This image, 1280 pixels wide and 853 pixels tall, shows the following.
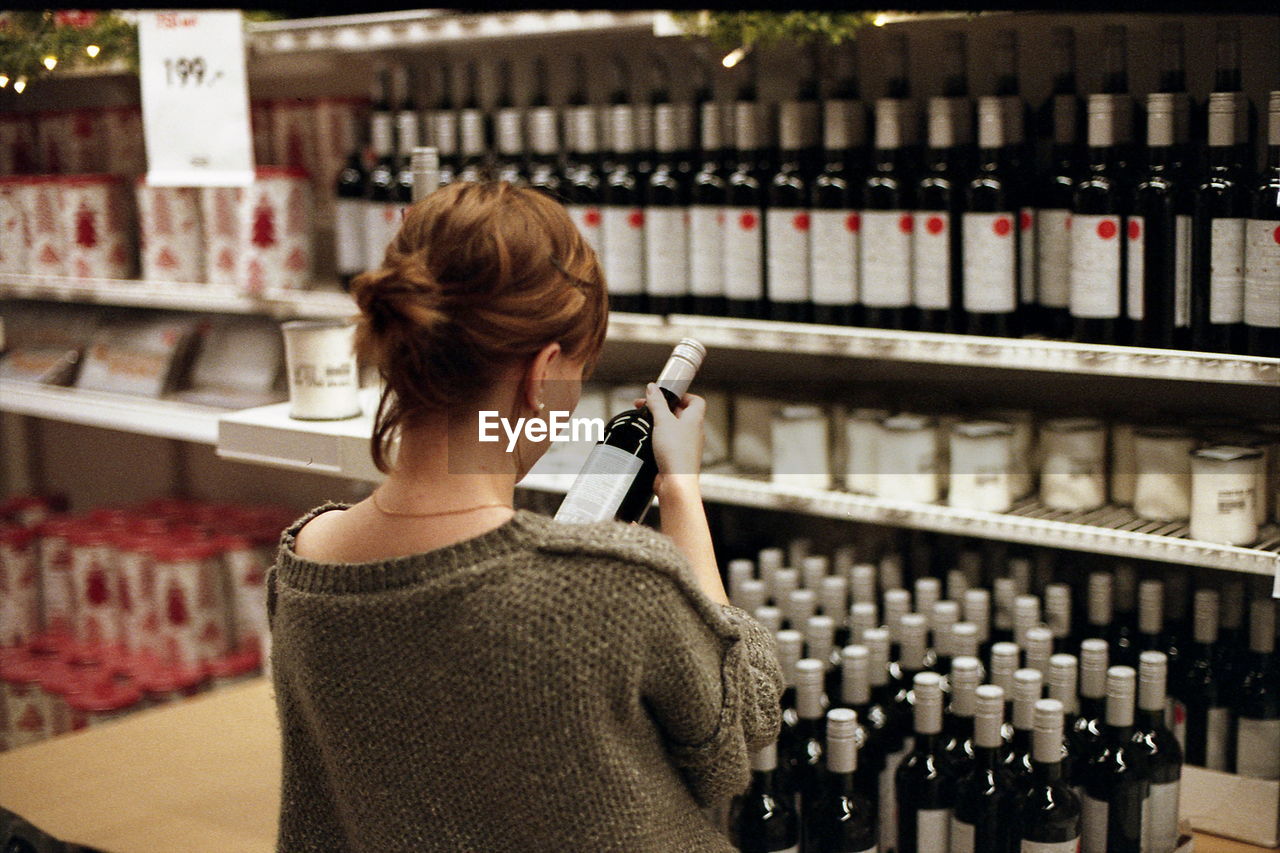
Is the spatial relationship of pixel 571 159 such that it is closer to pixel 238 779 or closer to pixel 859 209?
pixel 859 209

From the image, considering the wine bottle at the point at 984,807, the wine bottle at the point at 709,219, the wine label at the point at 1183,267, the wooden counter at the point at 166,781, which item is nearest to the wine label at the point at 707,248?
the wine bottle at the point at 709,219

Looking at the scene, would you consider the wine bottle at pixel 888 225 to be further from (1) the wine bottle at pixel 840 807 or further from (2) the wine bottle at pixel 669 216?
(1) the wine bottle at pixel 840 807

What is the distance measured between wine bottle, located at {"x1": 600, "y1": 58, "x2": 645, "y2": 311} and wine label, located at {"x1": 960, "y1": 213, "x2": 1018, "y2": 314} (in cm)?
56

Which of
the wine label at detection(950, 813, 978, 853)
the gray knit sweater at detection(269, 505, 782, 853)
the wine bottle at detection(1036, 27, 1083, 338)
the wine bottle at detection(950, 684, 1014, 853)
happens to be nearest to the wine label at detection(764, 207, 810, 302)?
the wine bottle at detection(1036, 27, 1083, 338)

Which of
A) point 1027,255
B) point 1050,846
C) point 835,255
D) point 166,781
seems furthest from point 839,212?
point 166,781

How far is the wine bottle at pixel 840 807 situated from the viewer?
5.36ft

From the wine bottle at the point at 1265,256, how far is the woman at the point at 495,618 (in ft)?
3.08

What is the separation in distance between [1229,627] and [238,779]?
59.7 inches

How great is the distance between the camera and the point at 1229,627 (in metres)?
1.89

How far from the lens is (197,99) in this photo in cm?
171

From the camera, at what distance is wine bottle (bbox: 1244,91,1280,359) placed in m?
1.61

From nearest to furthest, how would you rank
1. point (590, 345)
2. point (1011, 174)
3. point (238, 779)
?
point (590, 345)
point (1011, 174)
point (238, 779)

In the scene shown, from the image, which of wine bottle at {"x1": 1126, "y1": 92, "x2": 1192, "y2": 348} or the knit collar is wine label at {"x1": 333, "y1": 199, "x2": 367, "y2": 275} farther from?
the knit collar

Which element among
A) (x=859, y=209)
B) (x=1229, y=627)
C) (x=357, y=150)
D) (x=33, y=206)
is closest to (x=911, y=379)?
(x=859, y=209)
